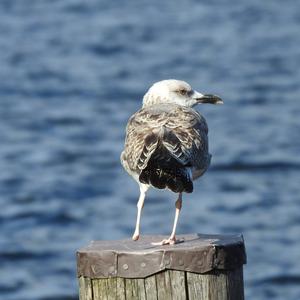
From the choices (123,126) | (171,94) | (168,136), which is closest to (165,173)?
(168,136)

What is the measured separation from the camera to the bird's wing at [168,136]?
625 cm

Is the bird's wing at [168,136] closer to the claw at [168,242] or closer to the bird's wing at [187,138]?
the bird's wing at [187,138]

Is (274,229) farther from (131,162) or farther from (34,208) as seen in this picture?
(131,162)

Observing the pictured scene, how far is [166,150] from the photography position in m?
6.18

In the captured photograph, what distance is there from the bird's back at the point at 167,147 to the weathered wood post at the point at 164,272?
1.88 feet

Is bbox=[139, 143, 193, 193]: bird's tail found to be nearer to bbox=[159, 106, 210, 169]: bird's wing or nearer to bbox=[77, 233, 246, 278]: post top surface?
bbox=[159, 106, 210, 169]: bird's wing

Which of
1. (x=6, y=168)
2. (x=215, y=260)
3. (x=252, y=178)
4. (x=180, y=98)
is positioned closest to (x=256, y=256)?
(x=252, y=178)

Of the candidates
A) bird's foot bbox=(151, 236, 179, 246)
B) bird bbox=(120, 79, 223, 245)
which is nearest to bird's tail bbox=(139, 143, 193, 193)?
bird bbox=(120, 79, 223, 245)

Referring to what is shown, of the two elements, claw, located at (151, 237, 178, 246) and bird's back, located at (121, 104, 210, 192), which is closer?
claw, located at (151, 237, 178, 246)

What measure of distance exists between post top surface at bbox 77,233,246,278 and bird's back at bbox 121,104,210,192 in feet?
1.71

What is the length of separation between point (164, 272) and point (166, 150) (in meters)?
0.86

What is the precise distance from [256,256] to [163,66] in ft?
33.1

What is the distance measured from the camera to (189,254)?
550cm

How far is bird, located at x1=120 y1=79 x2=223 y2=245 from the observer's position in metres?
6.14
